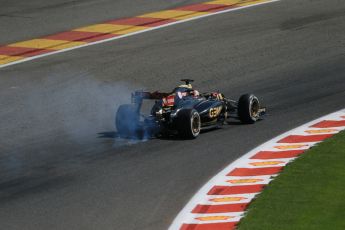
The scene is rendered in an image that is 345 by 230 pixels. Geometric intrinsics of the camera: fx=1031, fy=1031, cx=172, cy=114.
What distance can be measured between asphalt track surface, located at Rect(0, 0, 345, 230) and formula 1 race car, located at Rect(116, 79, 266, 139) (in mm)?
282

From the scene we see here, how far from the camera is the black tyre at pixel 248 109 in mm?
20612

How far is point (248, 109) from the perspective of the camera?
67.7ft

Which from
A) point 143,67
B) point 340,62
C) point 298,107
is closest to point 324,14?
A: point 340,62

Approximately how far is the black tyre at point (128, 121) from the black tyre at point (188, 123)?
Answer: 3.16 feet

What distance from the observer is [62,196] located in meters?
15.8

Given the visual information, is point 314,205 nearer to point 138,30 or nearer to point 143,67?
point 143,67

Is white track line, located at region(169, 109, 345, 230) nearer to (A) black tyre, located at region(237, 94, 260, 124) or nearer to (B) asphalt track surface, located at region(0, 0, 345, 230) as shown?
(B) asphalt track surface, located at region(0, 0, 345, 230)

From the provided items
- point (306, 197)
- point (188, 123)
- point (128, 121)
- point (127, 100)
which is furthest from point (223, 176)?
point (127, 100)

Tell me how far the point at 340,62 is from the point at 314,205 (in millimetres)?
12468

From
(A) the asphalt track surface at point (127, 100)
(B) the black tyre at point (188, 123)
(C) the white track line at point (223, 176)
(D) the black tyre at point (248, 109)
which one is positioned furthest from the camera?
(D) the black tyre at point (248, 109)

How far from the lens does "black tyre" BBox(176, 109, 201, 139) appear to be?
63.0 feet

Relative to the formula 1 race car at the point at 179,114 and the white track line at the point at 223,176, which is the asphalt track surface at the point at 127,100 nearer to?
the white track line at the point at 223,176

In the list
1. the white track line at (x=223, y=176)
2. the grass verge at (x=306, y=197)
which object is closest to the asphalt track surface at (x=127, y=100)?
the white track line at (x=223, y=176)

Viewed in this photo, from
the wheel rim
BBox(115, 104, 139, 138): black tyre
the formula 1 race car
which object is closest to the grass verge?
the formula 1 race car
